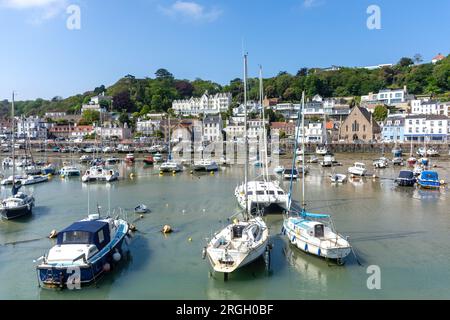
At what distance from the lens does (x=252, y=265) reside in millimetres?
16609

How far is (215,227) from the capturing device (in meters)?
23.0

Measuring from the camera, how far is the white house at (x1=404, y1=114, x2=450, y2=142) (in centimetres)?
7844

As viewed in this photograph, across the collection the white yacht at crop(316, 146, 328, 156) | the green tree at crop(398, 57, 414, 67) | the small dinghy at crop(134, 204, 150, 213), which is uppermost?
the green tree at crop(398, 57, 414, 67)

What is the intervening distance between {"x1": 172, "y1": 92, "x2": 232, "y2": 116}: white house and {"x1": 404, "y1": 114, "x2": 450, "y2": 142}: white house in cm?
6825

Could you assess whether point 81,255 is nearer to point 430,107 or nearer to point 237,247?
point 237,247

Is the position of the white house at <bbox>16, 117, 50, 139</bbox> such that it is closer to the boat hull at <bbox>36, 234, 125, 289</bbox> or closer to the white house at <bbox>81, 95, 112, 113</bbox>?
the white house at <bbox>81, 95, 112, 113</bbox>

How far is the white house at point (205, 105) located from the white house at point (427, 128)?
2687 inches

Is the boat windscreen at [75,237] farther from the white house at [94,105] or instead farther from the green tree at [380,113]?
Result: the white house at [94,105]

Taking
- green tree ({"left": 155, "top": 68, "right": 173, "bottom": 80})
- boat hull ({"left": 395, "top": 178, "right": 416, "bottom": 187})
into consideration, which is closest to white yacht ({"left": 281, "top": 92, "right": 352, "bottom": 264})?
boat hull ({"left": 395, "top": 178, "right": 416, "bottom": 187})

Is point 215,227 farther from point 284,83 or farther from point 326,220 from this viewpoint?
point 284,83

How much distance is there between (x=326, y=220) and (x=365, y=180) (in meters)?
20.2

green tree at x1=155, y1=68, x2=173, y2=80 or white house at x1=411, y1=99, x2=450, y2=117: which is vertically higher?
green tree at x1=155, y1=68, x2=173, y2=80
